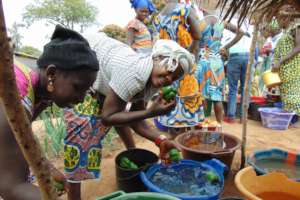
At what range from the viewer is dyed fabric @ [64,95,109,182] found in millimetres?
1978

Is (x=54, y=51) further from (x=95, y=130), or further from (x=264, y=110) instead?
(x=264, y=110)

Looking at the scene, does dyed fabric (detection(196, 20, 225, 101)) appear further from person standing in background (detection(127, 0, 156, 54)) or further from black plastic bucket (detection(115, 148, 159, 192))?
black plastic bucket (detection(115, 148, 159, 192))

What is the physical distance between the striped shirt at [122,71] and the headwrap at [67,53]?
0.44m

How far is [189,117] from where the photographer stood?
3641mm

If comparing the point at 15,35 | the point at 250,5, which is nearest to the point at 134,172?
the point at 250,5

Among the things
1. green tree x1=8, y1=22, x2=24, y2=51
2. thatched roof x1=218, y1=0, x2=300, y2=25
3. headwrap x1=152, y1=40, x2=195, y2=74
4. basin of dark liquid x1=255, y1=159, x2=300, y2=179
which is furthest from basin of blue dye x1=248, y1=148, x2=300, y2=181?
green tree x1=8, y1=22, x2=24, y2=51

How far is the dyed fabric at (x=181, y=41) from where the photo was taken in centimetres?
326

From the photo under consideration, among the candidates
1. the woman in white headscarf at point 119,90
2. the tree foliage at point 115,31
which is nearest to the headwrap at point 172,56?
the woman in white headscarf at point 119,90

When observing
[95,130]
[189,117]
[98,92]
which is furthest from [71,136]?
[189,117]

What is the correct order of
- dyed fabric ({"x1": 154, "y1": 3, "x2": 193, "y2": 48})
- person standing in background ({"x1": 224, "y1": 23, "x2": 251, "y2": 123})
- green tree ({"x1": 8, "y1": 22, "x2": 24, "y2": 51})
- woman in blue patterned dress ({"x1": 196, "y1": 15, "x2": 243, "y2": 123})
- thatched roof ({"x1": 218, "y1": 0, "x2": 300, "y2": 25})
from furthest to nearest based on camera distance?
person standing in background ({"x1": 224, "y1": 23, "x2": 251, "y2": 123}) < woman in blue patterned dress ({"x1": 196, "y1": 15, "x2": 243, "y2": 123}) < dyed fabric ({"x1": 154, "y1": 3, "x2": 193, "y2": 48}) < green tree ({"x1": 8, "y1": 22, "x2": 24, "y2": 51}) < thatched roof ({"x1": 218, "y1": 0, "x2": 300, "y2": 25})

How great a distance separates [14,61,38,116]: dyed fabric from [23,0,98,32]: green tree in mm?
25364

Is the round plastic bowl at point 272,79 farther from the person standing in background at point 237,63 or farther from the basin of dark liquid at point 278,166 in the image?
the person standing in background at point 237,63

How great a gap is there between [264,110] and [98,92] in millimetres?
3589

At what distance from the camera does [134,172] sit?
2047 mm
